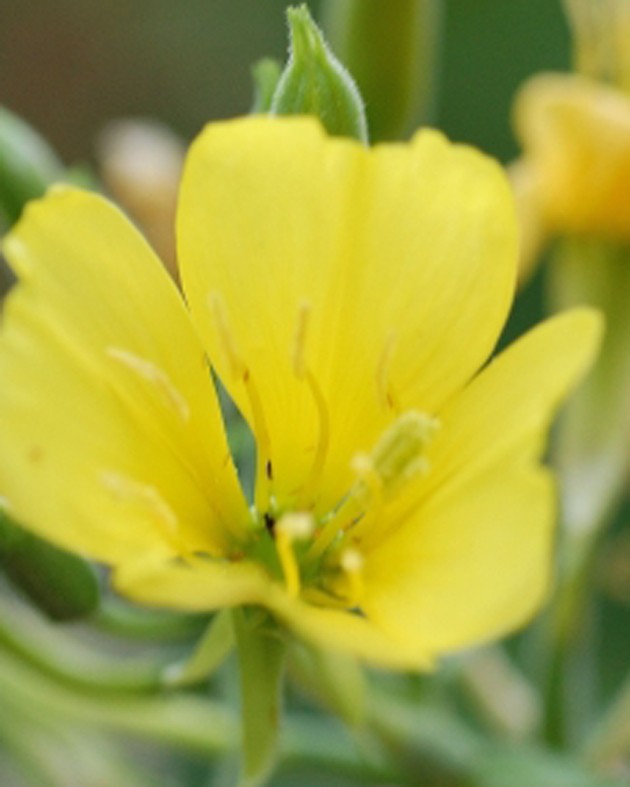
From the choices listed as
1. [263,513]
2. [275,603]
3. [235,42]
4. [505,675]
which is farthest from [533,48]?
[275,603]

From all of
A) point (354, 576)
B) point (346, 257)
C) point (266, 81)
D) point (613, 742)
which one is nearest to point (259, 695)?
point (354, 576)

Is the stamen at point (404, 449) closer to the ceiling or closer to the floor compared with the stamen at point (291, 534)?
closer to the ceiling

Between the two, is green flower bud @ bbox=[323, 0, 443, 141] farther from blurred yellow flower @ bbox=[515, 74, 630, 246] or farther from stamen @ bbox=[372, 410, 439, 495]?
stamen @ bbox=[372, 410, 439, 495]

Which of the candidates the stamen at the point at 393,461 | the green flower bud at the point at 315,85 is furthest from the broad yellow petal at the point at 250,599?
the green flower bud at the point at 315,85

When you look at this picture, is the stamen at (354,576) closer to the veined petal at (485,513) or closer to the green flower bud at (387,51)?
the veined petal at (485,513)

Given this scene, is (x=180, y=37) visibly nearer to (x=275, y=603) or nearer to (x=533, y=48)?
(x=533, y=48)

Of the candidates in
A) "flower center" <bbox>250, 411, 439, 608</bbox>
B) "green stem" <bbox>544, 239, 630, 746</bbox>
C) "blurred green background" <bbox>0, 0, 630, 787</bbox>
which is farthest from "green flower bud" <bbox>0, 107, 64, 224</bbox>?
"blurred green background" <bbox>0, 0, 630, 787</bbox>
